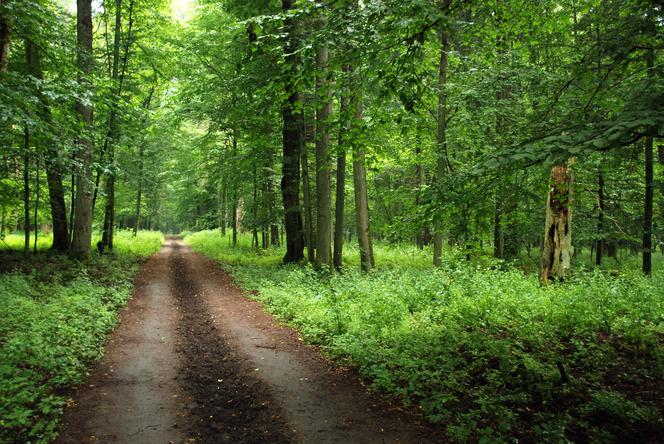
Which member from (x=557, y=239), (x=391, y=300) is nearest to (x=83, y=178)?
(x=391, y=300)

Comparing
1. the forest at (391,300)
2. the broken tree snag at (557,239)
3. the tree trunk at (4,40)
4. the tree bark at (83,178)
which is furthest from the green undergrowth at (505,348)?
the tree trunk at (4,40)

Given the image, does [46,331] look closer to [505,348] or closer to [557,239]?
[505,348]

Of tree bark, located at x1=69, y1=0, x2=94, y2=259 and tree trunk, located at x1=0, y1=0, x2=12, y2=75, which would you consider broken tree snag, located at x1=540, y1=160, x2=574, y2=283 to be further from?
tree bark, located at x1=69, y1=0, x2=94, y2=259

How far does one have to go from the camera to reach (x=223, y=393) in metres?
6.23

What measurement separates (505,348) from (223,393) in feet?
15.0

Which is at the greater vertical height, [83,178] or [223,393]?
[83,178]

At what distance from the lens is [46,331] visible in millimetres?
7547

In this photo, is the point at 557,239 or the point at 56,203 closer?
the point at 557,239

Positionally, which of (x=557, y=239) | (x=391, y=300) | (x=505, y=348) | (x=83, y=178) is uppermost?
(x=83, y=178)

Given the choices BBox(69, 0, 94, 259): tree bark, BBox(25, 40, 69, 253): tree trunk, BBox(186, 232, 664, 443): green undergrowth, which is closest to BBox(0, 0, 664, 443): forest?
BBox(186, 232, 664, 443): green undergrowth

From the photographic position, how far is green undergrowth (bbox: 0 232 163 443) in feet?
16.6

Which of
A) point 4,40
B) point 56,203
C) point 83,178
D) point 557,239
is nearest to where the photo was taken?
point 4,40

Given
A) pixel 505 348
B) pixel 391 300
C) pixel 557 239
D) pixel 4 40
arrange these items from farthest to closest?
pixel 557 239 → pixel 4 40 → pixel 391 300 → pixel 505 348

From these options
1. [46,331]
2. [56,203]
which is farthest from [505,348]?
[56,203]
